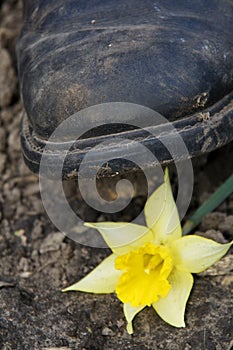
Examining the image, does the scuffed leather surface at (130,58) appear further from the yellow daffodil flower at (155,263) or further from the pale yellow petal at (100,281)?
the pale yellow petal at (100,281)

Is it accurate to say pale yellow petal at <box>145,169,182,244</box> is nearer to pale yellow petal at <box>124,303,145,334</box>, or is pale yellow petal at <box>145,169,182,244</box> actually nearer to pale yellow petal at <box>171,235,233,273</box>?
pale yellow petal at <box>171,235,233,273</box>

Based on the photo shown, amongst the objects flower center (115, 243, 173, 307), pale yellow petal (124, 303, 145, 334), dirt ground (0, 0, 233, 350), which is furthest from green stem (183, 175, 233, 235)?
pale yellow petal (124, 303, 145, 334)

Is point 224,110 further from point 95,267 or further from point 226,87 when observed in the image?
point 95,267

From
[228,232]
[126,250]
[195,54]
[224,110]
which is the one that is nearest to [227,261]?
[228,232]

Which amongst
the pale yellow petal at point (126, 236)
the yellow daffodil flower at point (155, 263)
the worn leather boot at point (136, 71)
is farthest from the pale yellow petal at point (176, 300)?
the worn leather boot at point (136, 71)

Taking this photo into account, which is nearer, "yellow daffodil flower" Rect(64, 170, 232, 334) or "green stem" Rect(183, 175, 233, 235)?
"yellow daffodil flower" Rect(64, 170, 232, 334)

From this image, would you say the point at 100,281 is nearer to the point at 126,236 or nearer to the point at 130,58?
the point at 126,236
